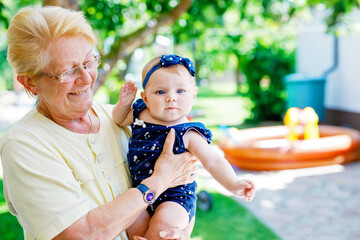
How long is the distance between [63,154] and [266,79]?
12173 mm

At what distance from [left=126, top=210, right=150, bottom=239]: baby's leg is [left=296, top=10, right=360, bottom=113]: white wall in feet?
29.7

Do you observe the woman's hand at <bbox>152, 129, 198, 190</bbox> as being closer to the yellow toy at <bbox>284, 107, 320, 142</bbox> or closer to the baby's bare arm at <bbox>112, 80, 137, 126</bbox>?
the baby's bare arm at <bbox>112, 80, 137, 126</bbox>

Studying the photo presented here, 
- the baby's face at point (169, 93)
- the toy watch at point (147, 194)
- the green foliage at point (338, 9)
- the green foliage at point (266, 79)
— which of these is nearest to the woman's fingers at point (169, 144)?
the baby's face at point (169, 93)

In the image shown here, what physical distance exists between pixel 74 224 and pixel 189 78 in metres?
0.92

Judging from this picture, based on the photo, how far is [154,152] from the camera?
204cm

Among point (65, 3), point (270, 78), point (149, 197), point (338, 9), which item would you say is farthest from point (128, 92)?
point (270, 78)

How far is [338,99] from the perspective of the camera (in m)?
11.2

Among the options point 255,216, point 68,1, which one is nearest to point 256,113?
point 255,216

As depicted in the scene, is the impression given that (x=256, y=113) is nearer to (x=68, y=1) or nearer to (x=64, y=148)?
(x=68, y=1)

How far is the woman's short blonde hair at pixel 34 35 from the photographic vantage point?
68.7 inches

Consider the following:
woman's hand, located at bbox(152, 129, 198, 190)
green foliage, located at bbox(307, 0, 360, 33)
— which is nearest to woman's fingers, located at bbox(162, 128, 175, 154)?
woman's hand, located at bbox(152, 129, 198, 190)

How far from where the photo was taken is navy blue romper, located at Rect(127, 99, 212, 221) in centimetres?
203

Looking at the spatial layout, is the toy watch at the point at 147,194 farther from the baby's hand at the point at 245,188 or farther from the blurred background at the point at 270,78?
the blurred background at the point at 270,78

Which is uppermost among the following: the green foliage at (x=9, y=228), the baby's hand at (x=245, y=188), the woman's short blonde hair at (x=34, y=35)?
the woman's short blonde hair at (x=34, y=35)
